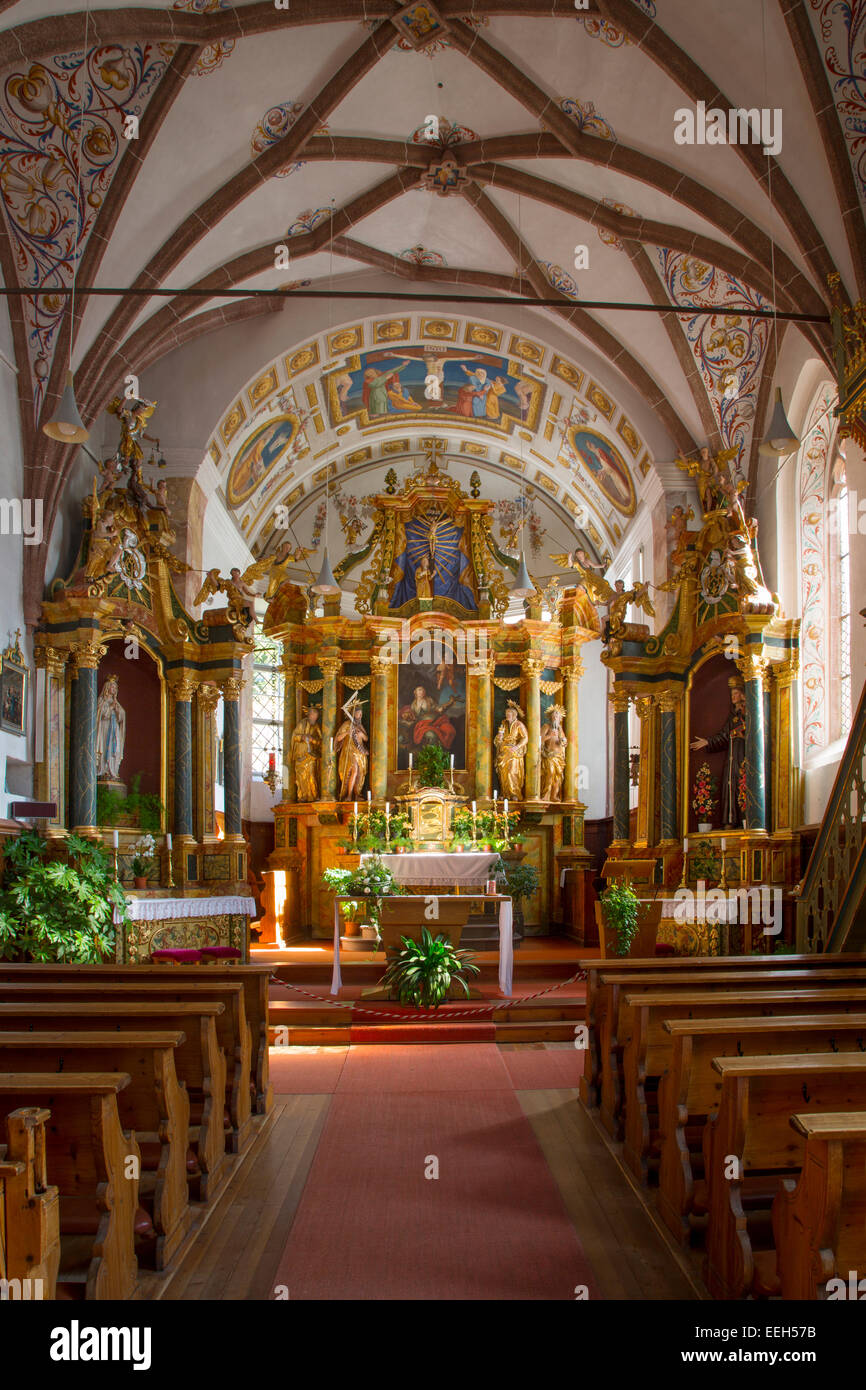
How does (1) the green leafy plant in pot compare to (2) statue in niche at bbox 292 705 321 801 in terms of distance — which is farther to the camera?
(2) statue in niche at bbox 292 705 321 801

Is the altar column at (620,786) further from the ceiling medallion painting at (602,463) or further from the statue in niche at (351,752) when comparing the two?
the statue in niche at (351,752)

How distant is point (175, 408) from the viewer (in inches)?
669

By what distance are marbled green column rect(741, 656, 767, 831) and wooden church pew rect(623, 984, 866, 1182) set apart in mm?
7720

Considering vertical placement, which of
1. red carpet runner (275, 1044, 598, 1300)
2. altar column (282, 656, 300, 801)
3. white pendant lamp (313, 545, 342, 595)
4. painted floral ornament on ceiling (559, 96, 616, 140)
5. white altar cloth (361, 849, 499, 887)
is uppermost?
painted floral ornament on ceiling (559, 96, 616, 140)

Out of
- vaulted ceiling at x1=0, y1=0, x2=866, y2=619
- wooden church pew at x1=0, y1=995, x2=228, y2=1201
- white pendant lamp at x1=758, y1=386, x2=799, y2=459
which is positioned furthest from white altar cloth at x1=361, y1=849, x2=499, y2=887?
wooden church pew at x1=0, y1=995, x2=228, y2=1201

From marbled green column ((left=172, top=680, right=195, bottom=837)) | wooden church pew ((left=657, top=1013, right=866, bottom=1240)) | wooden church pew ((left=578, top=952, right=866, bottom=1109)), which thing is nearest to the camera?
wooden church pew ((left=657, top=1013, right=866, bottom=1240))

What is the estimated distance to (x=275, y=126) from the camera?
44.5ft

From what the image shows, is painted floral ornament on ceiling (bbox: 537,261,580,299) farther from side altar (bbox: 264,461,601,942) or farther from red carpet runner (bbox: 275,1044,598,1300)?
red carpet runner (bbox: 275,1044,598,1300)

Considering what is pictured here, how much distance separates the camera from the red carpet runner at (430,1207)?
4.55 metres

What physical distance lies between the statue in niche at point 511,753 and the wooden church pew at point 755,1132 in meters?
14.8

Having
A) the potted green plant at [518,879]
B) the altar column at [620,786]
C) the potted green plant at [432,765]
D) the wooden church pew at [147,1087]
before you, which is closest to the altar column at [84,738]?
the potted green plant at [518,879]

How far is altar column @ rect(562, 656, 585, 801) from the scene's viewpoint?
773 inches

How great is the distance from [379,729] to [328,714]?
0.98 meters

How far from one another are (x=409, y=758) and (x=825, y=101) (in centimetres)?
1220
